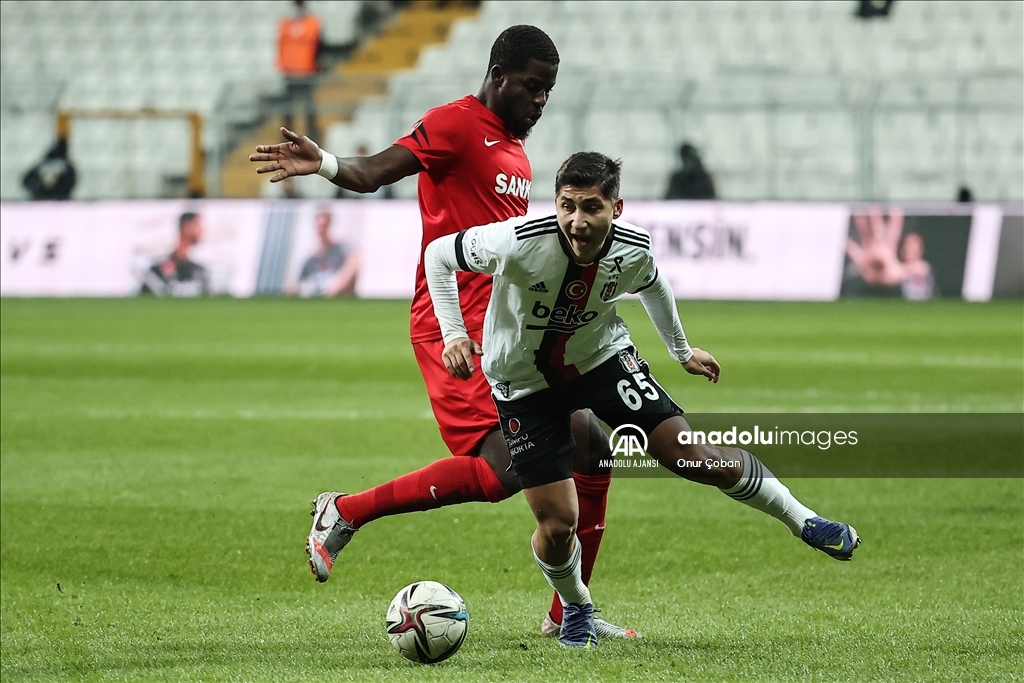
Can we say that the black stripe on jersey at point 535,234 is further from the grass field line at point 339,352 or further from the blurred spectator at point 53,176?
the blurred spectator at point 53,176

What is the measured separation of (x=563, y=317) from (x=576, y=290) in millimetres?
120

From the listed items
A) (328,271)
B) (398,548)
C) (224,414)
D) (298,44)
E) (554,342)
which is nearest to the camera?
(554,342)

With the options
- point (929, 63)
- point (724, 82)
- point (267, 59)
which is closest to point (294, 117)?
point (267, 59)

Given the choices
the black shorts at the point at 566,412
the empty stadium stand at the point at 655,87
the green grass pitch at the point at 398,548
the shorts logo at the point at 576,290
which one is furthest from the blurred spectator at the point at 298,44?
the shorts logo at the point at 576,290

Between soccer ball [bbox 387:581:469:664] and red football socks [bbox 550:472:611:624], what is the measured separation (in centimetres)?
53

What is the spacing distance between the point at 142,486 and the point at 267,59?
20349 mm

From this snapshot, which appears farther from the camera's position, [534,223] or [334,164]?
[334,164]

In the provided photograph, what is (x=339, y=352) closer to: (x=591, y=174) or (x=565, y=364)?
(x=565, y=364)

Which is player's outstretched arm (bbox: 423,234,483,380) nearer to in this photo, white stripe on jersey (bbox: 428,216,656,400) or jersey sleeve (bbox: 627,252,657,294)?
white stripe on jersey (bbox: 428,216,656,400)

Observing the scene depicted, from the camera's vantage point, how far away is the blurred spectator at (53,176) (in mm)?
22328

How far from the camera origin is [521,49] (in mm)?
5094

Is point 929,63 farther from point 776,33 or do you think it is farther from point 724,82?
point 724,82

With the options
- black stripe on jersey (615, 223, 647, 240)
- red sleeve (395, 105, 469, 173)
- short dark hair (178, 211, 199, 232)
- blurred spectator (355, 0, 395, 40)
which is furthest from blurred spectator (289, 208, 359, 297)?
black stripe on jersey (615, 223, 647, 240)

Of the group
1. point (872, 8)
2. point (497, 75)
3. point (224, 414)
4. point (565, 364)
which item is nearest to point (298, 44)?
point (872, 8)
